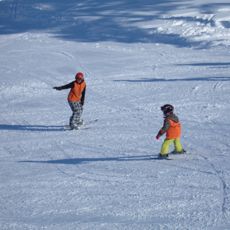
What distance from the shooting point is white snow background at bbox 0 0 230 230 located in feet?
26.9

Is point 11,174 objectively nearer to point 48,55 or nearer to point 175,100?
point 175,100

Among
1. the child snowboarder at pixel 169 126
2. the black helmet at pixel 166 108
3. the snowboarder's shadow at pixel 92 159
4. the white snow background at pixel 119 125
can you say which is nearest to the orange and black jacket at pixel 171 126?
the child snowboarder at pixel 169 126

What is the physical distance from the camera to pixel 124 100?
16.4 metres

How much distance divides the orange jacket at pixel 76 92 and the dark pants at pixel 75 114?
10 centimetres

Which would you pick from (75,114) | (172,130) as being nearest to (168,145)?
(172,130)

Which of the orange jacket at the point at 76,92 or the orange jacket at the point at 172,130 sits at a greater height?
the orange jacket at the point at 76,92

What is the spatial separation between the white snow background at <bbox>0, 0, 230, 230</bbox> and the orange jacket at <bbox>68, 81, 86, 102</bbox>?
77 cm

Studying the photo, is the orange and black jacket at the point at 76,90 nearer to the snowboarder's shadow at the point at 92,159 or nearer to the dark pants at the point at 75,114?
the dark pants at the point at 75,114

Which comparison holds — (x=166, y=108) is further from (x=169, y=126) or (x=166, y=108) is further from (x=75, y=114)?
(x=75, y=114)

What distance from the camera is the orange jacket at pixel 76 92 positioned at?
1322cm

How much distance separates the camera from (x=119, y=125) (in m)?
13.8

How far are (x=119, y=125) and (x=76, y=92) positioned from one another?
4.37 ft

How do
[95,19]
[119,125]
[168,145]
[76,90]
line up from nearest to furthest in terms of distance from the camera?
[168,145] → [76,90] → [119,125] → [95,19]

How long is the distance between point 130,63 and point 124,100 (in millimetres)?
6318
